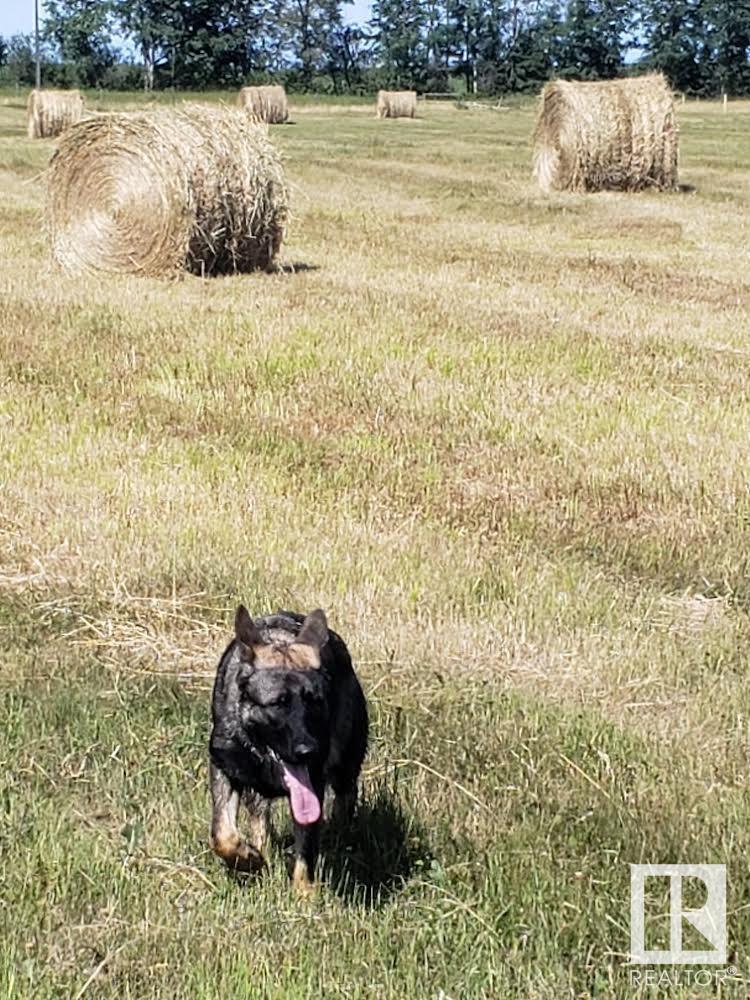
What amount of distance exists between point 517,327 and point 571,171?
40.3 feet

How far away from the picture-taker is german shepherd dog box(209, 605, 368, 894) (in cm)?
341

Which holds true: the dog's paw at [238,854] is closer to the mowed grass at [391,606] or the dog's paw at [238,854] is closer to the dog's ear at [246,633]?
the mowed grass at [391,606]

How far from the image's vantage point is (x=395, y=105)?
47875 millimetres

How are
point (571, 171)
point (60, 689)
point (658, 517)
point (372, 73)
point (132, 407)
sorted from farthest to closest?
point (372, 73)
point (571, 171)
point (132, 407)
point (658, 517)
point (60, 689)

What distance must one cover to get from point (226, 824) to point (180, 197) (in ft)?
35.3

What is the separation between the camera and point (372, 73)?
286 feet

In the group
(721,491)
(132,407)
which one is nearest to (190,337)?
(132,407)

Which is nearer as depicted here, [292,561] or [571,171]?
[292,561]

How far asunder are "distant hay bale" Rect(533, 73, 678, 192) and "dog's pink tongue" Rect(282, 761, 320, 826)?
20.0 metres

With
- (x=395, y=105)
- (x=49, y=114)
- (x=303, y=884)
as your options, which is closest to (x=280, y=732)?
(x=303, y=884)

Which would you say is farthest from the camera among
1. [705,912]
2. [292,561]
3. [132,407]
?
[132,407]

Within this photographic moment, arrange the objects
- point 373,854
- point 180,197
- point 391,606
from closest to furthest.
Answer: point 373,854 → point 391,606 → point 180,197

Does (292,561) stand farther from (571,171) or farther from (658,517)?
(571,171)

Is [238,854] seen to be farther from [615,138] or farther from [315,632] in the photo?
[615,138]
